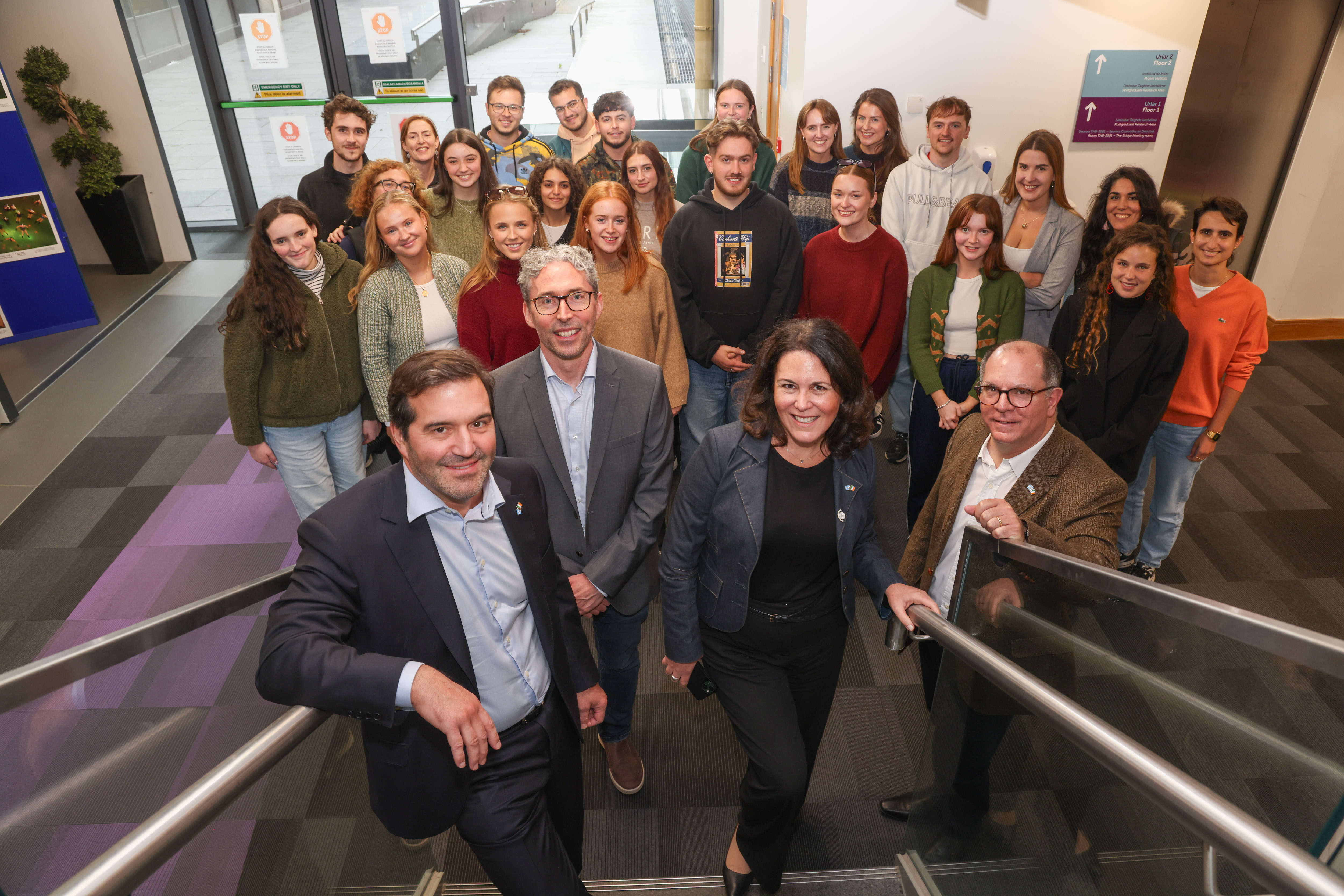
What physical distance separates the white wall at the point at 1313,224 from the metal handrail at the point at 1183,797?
6520 mm

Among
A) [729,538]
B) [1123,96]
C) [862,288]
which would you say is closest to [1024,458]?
[729,538]

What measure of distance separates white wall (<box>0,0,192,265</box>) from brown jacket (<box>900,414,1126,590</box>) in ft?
25.7

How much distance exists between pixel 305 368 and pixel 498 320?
32.1 inches

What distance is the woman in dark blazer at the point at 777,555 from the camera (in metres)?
2.27

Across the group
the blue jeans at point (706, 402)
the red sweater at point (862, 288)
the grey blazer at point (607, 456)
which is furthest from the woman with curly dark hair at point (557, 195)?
the grey blazer at point (607, 456)

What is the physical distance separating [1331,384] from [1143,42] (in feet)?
9.28

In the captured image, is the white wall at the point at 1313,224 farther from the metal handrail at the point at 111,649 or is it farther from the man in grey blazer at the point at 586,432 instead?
the metal handrail at the point at 111,649

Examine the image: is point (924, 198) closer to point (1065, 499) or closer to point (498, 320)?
point (498, 320)

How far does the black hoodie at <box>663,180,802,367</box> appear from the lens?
376cm

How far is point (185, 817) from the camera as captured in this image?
1161 mm

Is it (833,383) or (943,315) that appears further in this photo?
(943,315)

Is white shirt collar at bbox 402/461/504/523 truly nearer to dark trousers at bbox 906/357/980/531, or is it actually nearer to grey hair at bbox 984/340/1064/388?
grey hair at bbox 984/340/1064/388

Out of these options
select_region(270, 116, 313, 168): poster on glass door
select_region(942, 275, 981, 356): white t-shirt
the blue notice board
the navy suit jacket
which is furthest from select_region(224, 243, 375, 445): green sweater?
select_region(270, 116, 313, 168): poster on glass door

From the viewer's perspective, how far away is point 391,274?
341cm
